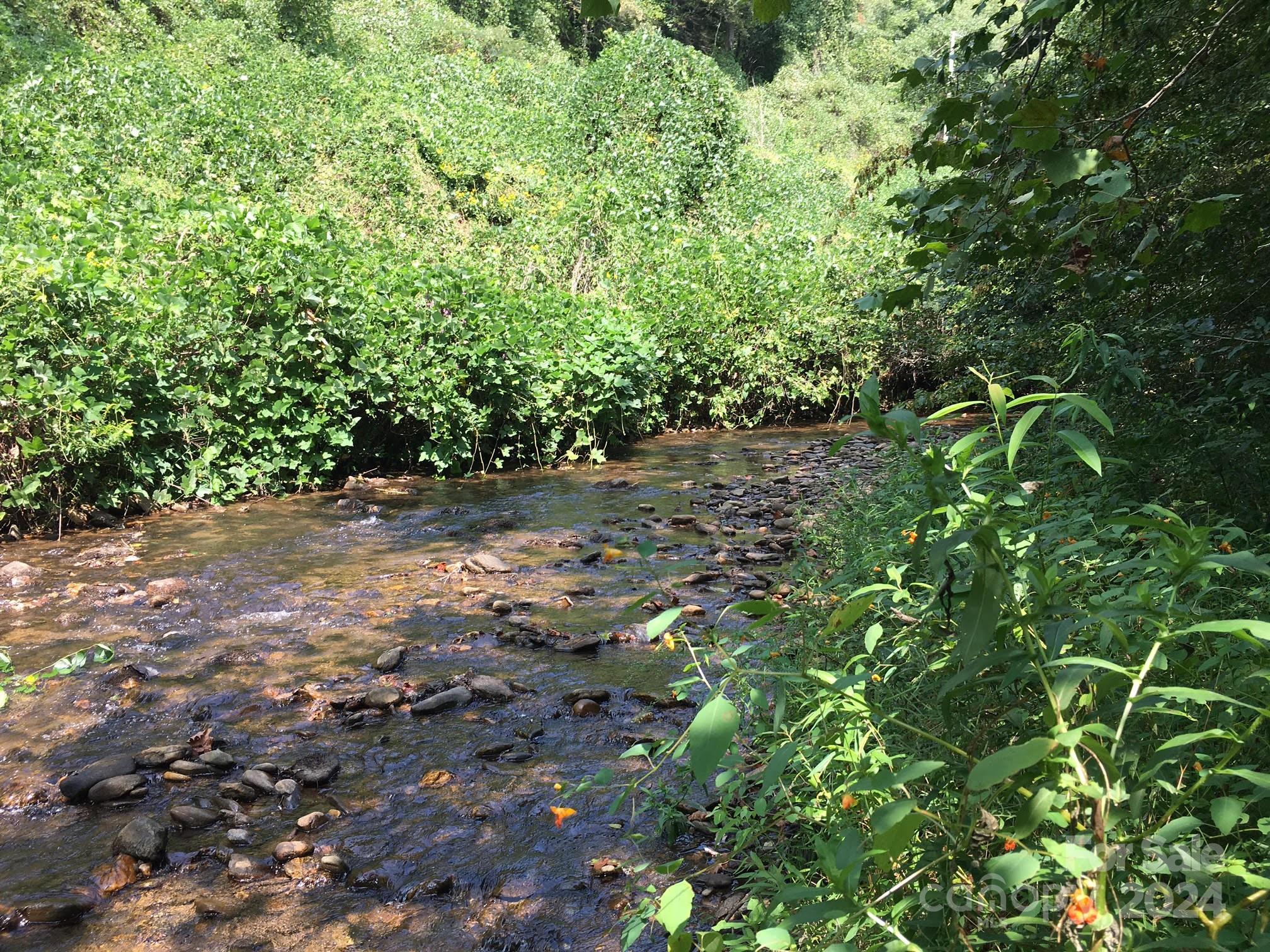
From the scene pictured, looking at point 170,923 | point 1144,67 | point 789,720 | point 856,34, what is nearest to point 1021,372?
point 1144,67

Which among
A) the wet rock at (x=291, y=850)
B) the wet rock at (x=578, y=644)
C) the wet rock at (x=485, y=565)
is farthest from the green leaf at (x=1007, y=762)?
the wet rock at (x=485, y=565)

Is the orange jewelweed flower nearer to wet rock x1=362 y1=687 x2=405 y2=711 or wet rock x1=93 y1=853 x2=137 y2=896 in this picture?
wet rock x1=362 y1=687 x2=405 y2=711

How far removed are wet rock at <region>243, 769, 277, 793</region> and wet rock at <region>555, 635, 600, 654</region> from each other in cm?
158

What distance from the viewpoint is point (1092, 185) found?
192cm

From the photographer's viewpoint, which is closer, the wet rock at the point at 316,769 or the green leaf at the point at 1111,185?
the green leaf at the point at 1111,185

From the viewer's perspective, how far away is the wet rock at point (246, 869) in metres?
2.55

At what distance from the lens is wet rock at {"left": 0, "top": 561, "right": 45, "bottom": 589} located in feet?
16.4

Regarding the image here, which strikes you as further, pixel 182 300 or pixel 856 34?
pixel 856 34

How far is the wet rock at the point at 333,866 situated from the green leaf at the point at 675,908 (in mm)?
1630

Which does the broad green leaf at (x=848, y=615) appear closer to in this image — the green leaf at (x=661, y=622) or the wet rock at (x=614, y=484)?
the green leaf at (x=661, y=622)

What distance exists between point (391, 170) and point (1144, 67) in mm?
12790

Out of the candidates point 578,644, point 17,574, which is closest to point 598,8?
point 578,644

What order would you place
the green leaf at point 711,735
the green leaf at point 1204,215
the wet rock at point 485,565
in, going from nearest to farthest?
the green leaf at point 711,735
the green leaf at point 1204,215
the wet rock at point 485,565

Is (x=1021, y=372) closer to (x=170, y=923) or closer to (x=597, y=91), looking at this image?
(x=170, y=923)
